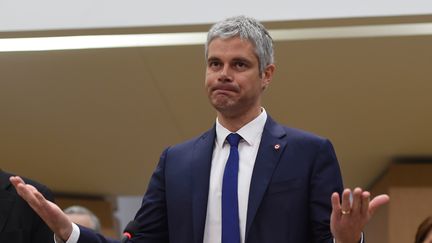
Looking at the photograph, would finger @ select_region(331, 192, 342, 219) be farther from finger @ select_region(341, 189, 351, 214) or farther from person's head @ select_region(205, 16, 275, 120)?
person's head @ select_region(205, 16, 275, 120)

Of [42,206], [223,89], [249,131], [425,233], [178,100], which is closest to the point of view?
[42,206]

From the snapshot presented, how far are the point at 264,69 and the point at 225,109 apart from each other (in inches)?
8.3

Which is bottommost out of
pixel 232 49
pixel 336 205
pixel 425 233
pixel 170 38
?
pixel 425 233

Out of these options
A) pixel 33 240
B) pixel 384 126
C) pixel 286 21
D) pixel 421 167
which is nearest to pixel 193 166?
pixel 33 240

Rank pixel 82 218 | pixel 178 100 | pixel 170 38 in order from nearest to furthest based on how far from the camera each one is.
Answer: pixel 170 38 < pixel 82 218 < pixel 178 100

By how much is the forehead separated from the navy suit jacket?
0.27m

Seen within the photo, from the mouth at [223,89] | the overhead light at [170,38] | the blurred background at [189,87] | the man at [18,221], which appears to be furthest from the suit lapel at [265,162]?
the overhead light at [170,38]

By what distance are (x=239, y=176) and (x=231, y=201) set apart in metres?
0.10

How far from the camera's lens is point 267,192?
10.7 feet

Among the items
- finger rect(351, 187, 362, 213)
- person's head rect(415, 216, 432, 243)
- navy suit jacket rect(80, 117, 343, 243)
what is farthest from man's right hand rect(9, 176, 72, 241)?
person's head rect(415, 216, 432, 243)

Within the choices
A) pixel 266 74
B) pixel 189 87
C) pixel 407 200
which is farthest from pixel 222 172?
pixel 407 200

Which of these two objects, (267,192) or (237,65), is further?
(237,65)

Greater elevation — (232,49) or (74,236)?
(232,49)

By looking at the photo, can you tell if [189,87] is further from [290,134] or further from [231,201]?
[231,201]
